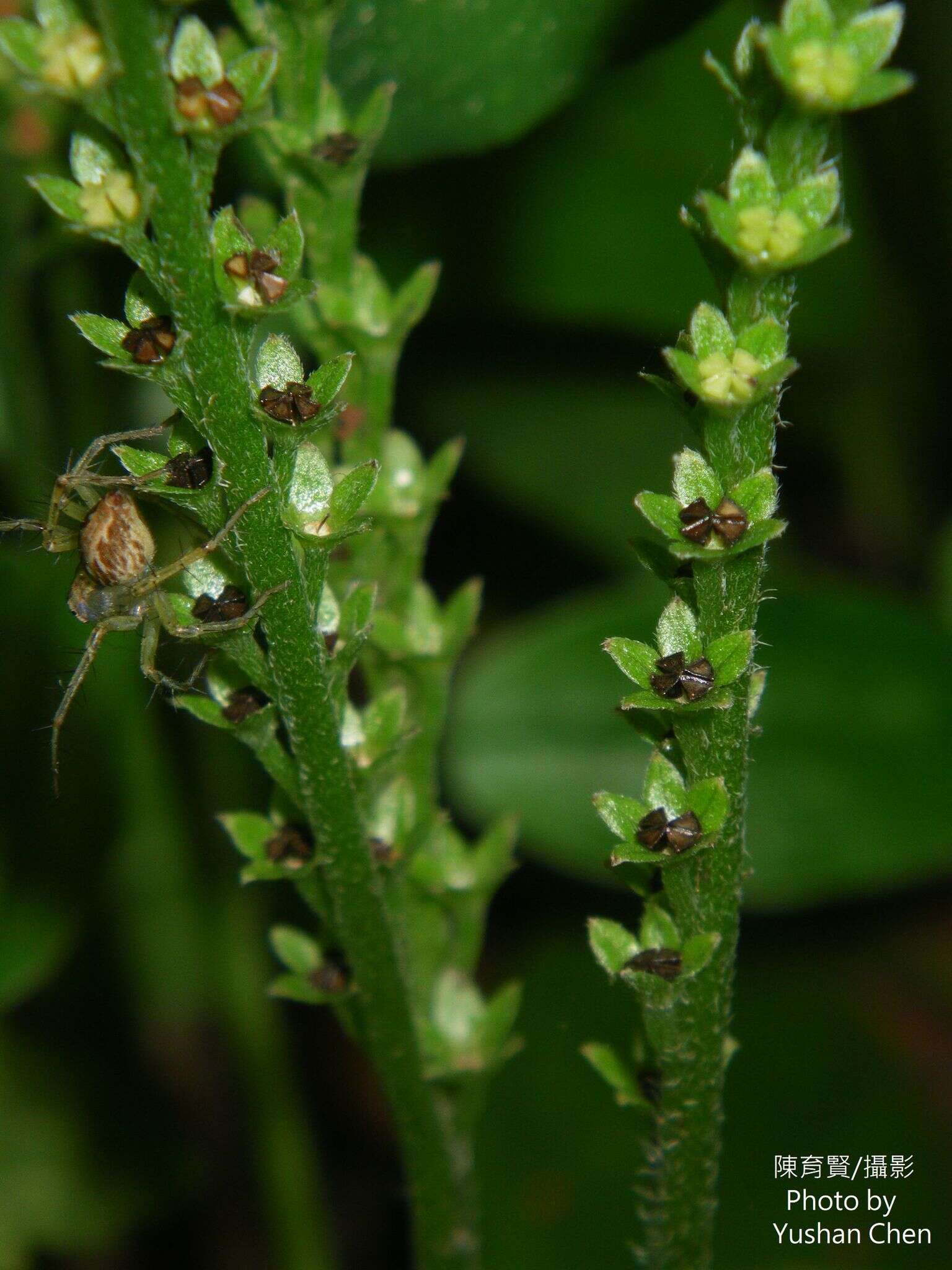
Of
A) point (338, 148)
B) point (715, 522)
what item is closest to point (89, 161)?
point (338, 148)

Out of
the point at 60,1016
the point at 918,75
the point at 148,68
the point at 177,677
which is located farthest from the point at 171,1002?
the point at 918,75

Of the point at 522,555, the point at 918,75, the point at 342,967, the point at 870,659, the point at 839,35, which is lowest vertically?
the point at 342,967

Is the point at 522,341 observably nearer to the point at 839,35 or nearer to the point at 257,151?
the point at 257,151

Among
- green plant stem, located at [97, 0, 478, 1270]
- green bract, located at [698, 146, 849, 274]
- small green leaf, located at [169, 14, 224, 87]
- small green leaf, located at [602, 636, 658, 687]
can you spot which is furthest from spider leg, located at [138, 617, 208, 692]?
green bract, located at [698, 146, 849, 274]

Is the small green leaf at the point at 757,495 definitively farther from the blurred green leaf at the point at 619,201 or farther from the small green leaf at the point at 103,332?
the blurred green leaf at the point at 619,201

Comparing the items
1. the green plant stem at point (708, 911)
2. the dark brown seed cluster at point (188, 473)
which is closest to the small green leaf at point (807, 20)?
the green plant stem at point (708, 911)

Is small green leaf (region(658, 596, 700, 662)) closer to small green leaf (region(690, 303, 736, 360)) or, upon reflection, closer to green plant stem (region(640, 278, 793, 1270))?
green plant stem (region(640, 278, 793, 1270))
